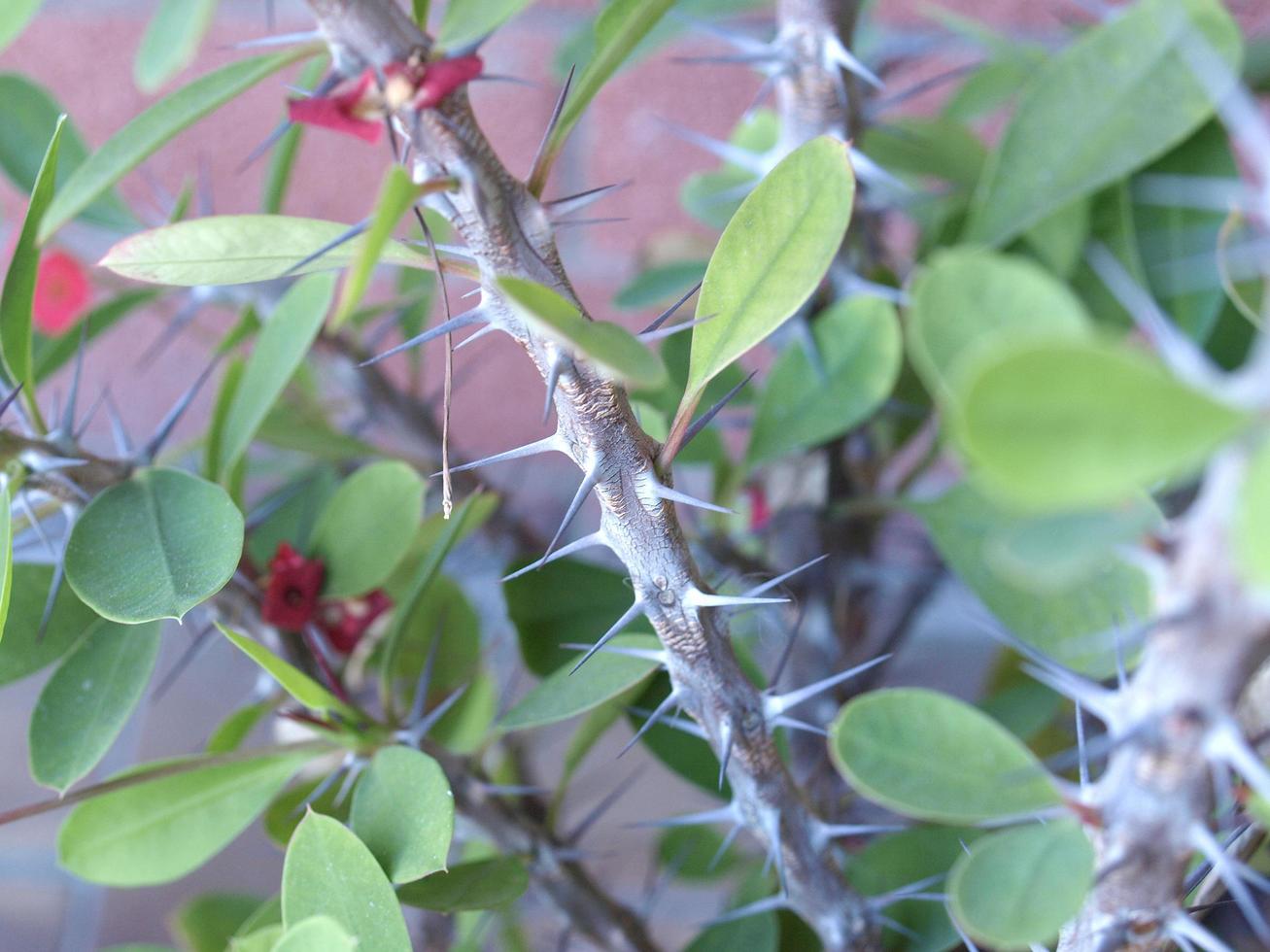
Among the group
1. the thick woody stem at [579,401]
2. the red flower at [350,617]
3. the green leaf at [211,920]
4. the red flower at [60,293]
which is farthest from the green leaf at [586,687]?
the red flower at [60,293]

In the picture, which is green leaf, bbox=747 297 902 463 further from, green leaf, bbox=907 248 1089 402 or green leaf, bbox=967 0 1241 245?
green leaf, bbox=907 248 1089 402

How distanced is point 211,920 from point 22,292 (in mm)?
300

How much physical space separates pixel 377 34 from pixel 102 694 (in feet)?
0.68

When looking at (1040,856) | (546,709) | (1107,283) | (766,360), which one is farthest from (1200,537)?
(766,360)

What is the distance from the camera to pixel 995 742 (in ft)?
0.73

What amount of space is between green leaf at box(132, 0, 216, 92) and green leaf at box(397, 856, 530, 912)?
0.22m

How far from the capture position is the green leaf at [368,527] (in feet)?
1.19

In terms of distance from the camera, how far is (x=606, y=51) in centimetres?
24

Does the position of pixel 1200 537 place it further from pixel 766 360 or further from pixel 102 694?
pixel 766 360

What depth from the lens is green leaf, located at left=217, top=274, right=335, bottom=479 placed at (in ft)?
1.13

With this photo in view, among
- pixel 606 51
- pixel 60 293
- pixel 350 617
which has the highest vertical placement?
pixel 606 51

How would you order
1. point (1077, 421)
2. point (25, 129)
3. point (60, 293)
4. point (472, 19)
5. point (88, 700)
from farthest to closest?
point (60, 293) < point (25, 129) < point (88, 700) < point (472, 19) < point (1077, 421)

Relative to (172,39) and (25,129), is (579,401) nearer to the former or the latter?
(172,39)

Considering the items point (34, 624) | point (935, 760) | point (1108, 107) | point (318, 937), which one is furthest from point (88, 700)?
point (1108, 107)
